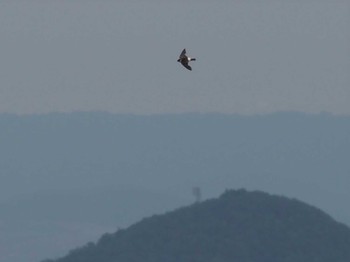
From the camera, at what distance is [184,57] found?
345ft
